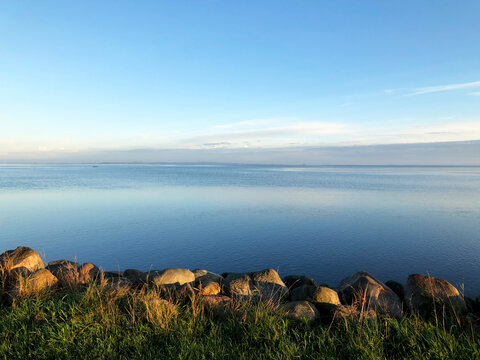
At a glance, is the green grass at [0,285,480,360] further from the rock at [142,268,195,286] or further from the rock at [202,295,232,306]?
the rock at [142,268,195,286]

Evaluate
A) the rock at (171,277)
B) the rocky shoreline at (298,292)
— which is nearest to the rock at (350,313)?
the rocky shoreline at (298,292)

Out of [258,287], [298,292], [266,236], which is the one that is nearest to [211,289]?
[258,287]

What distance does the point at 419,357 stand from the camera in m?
5.39

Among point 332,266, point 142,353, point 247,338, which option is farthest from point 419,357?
point 332,266

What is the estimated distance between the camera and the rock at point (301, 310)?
688cm

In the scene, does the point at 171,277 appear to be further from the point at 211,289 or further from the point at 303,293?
the point at 303,293

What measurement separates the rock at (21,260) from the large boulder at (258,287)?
6745mm

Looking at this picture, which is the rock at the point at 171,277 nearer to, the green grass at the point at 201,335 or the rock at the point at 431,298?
the green grass at the point at 201,335

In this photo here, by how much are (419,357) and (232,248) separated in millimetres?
14942

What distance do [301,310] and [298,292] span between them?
6.84 feet

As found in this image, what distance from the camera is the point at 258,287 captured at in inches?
345

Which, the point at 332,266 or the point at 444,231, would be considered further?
the point at 444,231

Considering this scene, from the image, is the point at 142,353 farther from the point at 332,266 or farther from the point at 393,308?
the point at 332,266

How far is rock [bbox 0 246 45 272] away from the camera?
9.44 metres
